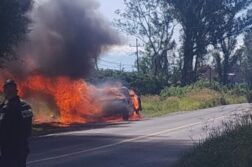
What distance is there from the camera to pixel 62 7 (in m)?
35.8

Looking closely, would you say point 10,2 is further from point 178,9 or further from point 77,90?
point 178,9

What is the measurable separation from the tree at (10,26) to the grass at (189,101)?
21.7 meters

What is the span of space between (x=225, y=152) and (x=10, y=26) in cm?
1524

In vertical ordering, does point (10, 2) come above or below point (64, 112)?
above

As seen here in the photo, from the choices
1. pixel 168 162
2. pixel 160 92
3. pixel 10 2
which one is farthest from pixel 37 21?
pixel 160 92

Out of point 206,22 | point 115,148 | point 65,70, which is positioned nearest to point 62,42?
point 65,70

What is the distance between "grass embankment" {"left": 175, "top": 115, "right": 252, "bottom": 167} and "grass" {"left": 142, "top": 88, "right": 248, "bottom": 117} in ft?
111

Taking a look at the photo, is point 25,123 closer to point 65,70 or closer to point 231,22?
point 65,70

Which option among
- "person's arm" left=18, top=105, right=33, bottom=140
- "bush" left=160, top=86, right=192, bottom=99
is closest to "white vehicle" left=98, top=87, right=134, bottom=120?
"bush" left=160, top=86, right=192, bottom=99

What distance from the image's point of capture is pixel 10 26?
25.1m

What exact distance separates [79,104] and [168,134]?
12.4 metres

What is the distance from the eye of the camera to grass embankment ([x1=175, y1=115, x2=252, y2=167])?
35.4 feet

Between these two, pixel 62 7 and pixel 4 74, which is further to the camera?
pixel 62 7

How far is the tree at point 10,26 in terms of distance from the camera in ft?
81.2
